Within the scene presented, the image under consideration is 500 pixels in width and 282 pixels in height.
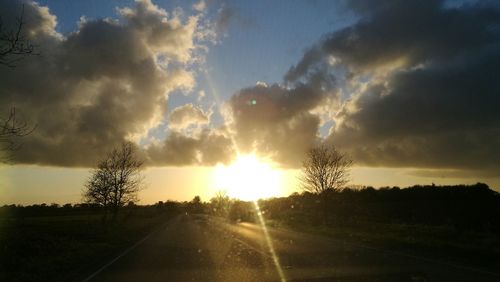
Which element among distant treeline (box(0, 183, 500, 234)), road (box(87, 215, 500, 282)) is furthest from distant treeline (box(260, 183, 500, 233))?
road (box(87, 215, 500, 282))

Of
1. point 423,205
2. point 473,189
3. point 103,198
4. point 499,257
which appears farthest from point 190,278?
point 473,189

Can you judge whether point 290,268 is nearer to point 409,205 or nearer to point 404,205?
point 404,205

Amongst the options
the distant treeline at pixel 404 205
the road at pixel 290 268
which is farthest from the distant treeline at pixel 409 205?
the road at pixel 290 268

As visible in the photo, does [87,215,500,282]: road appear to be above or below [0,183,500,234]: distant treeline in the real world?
below

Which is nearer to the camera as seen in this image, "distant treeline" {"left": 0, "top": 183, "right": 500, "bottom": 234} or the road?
the road

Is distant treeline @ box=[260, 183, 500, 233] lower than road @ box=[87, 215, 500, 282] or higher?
higher

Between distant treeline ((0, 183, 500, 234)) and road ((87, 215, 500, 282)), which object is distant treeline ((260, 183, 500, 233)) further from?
road ((87, 215, 500, 282))

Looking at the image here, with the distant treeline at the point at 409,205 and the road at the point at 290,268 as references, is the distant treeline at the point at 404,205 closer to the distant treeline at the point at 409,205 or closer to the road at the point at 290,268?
the distant treeline at the point at 409,205

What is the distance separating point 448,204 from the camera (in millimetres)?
71875

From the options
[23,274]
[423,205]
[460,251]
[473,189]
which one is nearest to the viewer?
[23,274]

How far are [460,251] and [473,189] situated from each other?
2840 inches

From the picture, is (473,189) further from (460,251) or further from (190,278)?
(190,278)

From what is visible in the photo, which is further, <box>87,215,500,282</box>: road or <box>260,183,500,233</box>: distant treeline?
<box>260,183,500,233</box>: distant treeline

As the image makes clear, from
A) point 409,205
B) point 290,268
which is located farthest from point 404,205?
point 290,268
